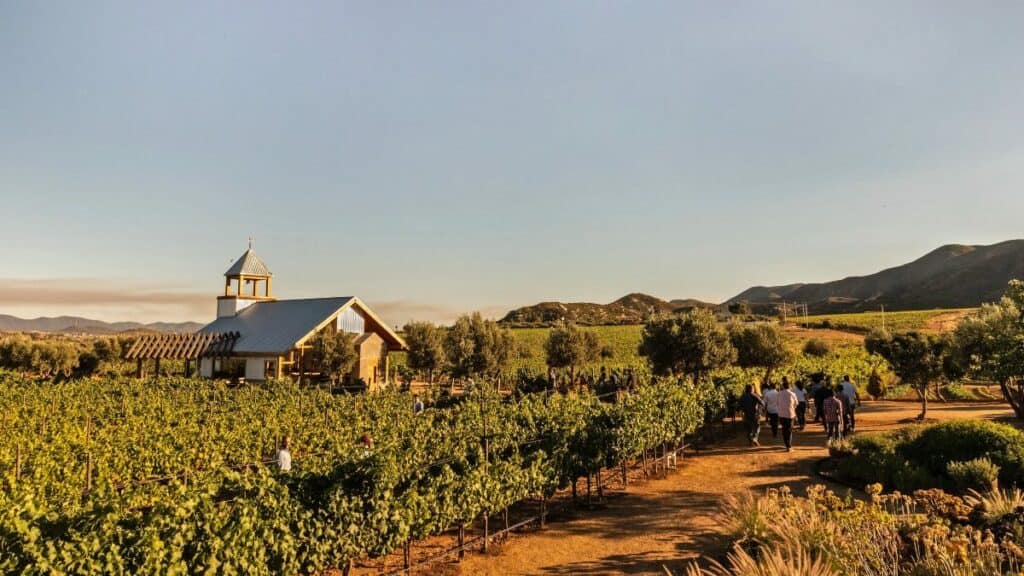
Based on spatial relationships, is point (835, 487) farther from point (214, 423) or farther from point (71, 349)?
point (71, 349)

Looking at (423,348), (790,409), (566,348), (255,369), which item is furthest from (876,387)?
(255,369)

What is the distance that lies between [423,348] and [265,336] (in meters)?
10.0

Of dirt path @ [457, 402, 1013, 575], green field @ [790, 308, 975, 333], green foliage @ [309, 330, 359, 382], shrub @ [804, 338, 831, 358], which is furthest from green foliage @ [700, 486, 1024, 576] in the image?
green field @ [790, 308, 975, 333]

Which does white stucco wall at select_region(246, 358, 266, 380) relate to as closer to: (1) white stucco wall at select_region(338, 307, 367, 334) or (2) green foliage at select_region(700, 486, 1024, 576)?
(1) white stucco wall at select_region(338, 307, 367, 334)

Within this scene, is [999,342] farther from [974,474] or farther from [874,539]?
[874,539]

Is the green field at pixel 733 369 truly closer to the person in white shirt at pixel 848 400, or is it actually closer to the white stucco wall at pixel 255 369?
the person in white shirt at pixel 848 400

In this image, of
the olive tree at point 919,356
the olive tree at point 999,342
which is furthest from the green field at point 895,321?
the olive tree at point 999,342

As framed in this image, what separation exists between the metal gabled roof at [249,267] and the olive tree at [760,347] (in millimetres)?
32589

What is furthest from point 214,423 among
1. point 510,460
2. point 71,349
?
point 71,349

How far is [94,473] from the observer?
479 inches

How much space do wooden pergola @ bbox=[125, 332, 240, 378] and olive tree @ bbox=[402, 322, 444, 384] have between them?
10.9 meters

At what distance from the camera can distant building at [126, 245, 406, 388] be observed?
1356 inches

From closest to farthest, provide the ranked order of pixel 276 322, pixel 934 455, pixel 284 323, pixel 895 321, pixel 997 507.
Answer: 1. pixel 997 507
2. pixel 934 455
3. pixel 284 323
4. pixel 276 322
5. pixel 895 321

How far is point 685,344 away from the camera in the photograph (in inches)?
1120
